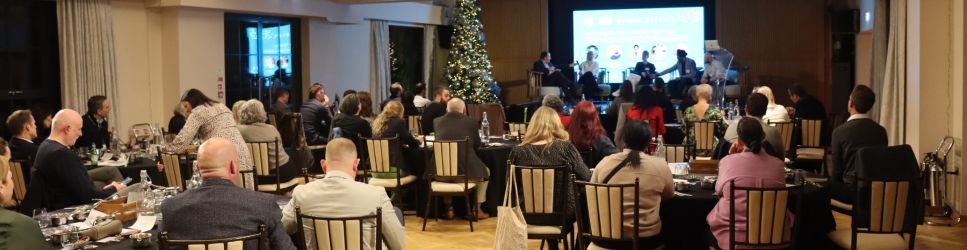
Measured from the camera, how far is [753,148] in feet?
18.5

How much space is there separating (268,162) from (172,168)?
1114mm

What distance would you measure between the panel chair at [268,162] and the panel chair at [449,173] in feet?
4.24

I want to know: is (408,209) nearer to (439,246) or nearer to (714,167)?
(439,246)

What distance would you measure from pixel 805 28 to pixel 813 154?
29.5 ft

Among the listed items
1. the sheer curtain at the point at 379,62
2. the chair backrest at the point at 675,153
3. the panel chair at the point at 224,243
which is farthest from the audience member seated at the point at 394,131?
the sheer curtain at the point at 379,62

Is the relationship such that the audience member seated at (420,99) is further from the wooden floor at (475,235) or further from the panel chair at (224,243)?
the panel chair at (224,243)

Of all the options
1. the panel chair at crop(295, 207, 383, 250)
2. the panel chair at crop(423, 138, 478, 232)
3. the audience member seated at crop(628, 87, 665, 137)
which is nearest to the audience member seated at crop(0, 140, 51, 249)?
the panel chair at crop(295, 207, 383, 250)

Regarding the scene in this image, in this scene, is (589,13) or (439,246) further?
(589,13)

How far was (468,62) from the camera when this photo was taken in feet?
61.0

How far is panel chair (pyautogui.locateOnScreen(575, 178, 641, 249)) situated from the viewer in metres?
5.72

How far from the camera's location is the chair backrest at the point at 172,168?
7.95 m

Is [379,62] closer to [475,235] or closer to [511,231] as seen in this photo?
[475,235]

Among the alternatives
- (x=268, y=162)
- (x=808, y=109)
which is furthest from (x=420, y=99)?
(x=268, y=162)

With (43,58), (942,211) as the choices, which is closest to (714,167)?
(942,211)
